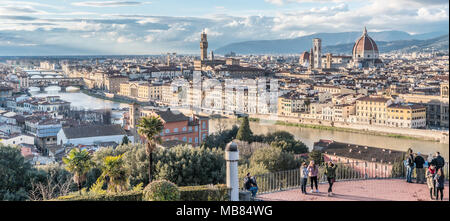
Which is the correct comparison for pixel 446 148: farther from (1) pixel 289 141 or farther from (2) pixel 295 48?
(2) pixel 295 48

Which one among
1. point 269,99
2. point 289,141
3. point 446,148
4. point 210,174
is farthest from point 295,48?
point 210,174

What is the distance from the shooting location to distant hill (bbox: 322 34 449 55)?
36562 mm

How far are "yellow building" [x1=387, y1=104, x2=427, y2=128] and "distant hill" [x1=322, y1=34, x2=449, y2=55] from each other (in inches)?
1058

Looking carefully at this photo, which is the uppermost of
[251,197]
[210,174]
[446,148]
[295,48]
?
[295,48]

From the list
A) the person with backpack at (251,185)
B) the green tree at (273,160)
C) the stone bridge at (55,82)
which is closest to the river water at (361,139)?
the green tree at (273,160)

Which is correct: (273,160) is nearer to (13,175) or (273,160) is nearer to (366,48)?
(13,175)

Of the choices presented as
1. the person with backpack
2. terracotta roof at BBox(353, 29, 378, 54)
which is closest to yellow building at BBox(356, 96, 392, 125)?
the person with backpack

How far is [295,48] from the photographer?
14.0 m

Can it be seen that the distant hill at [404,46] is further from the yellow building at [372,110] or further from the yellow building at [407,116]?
the yellow building at [407,116]

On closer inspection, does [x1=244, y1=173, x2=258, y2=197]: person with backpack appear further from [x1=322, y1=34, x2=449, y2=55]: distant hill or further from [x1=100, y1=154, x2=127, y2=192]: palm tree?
[x1=322, y1=34, x2=449, y2=55]: distant hill

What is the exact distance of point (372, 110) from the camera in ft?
32.2

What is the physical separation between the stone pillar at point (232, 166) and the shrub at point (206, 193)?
2 centimetres

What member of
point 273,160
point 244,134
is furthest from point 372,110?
point 273,160
